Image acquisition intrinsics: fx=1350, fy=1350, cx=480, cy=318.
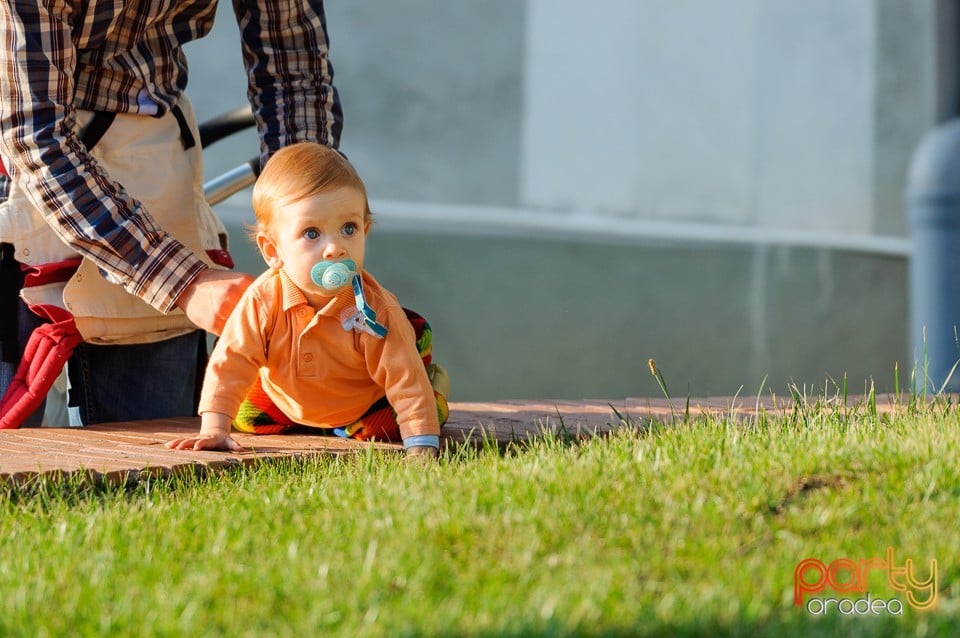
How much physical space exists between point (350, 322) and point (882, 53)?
6.83 m

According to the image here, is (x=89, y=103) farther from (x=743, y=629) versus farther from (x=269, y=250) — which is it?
(x=743, y=629)

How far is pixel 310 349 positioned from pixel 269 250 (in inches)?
10.2

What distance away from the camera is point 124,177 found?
3578 mm

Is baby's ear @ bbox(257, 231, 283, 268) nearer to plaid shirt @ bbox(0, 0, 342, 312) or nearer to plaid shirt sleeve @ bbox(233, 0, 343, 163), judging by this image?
plaid shirt @ bbox(0, 0, 342, 312)

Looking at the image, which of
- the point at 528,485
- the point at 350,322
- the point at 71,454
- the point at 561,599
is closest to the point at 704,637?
the point at 561,599

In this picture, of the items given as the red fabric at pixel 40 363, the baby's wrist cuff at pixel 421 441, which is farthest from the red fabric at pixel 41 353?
the baby's wrist cuff at pixel 421 441

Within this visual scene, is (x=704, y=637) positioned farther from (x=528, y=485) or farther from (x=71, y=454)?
(x=71, y=454)

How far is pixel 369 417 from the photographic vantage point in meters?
3.41

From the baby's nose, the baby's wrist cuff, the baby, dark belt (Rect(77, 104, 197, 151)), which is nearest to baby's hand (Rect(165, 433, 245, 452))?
the baby

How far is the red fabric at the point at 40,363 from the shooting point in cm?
344

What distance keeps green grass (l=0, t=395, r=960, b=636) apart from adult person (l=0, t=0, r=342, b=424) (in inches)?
26.3

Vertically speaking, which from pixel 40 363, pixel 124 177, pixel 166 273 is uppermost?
pixel 124 177

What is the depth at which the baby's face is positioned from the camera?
307 centimetres

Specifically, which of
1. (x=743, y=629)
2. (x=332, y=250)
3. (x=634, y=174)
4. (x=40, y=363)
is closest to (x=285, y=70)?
(x=332, y=250)
